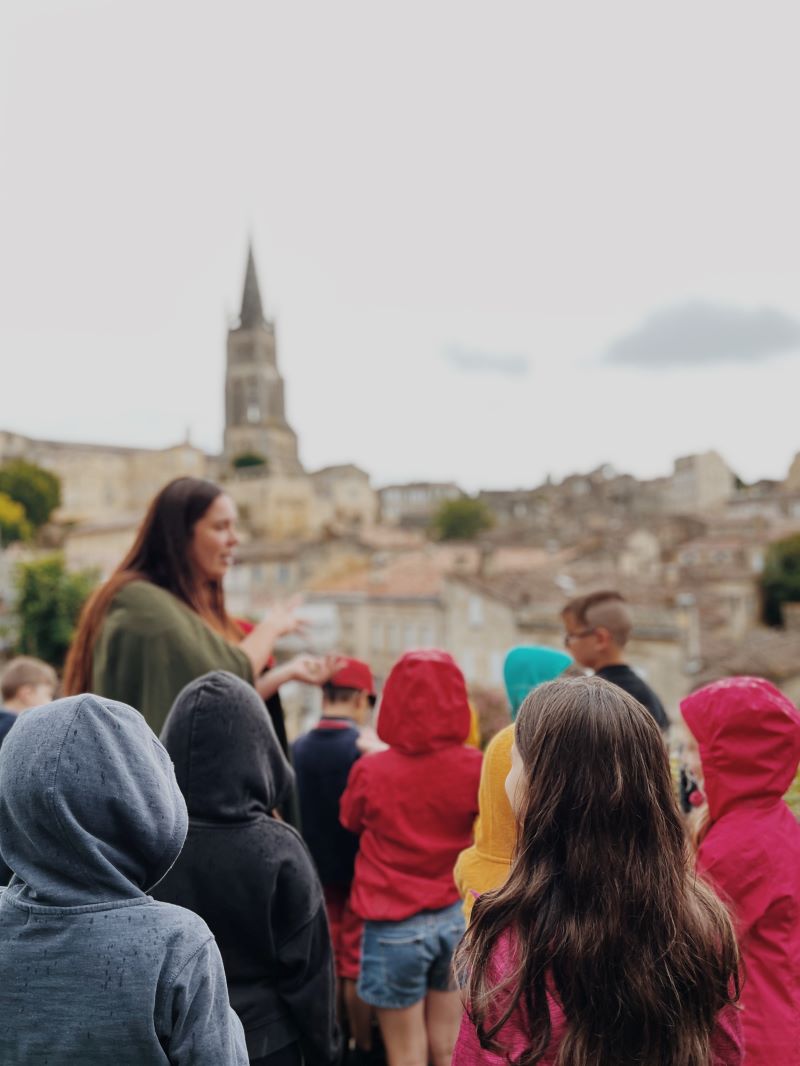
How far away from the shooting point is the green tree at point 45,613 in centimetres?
2497

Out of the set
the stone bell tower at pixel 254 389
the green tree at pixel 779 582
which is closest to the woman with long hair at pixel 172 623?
the green tree at pixel 779 582

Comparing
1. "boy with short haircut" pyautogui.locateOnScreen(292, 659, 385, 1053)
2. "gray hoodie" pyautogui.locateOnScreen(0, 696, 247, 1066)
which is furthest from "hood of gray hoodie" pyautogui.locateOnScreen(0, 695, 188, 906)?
"boy with short haircut" pyautogui.locateOnScreen(292, 659, 385, 1053)

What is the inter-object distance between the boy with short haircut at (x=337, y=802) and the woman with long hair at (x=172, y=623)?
31 centimetres

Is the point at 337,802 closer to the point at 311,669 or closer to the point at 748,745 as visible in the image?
the point at 311,669

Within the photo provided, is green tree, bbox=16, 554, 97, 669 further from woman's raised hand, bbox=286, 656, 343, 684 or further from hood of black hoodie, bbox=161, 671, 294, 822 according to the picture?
hood of black hoodie, bbox=161, 671, 294, 822

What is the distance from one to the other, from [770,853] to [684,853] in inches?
29.8

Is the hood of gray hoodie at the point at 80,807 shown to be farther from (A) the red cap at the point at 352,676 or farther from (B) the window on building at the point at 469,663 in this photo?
(B) the window on building at the point at 469,663

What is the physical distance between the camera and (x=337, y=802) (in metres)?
3.99

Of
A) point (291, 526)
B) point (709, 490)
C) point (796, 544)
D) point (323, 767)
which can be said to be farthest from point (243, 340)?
point (323, 767)

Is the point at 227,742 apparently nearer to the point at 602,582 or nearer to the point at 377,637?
the point at 602,582

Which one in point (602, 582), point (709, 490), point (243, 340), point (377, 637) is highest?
point (243, 340)

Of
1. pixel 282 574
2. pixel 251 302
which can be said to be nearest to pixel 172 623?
pixel 282 574

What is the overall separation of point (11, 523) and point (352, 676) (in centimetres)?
5710

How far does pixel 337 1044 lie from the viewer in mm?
2730
